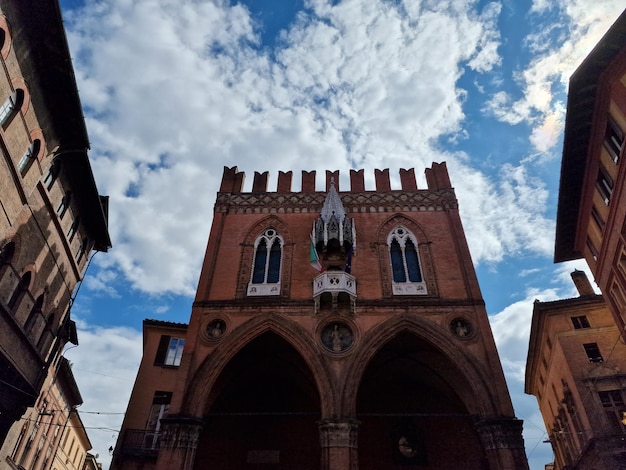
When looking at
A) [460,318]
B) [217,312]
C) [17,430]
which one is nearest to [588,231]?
[460,318]

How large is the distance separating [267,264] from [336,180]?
6.34 meters

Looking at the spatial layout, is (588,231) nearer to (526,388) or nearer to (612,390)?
(612,390)

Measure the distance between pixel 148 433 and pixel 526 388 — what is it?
99.8 ft

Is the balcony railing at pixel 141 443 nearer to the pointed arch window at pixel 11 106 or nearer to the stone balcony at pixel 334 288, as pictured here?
the stone balcony at pixel 334 288

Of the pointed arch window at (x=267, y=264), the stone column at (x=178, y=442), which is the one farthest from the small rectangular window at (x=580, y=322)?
the stone column at (x=178, y=442)

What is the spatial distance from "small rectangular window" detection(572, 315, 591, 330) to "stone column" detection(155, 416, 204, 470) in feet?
71.0

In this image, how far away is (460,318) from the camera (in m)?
17.6

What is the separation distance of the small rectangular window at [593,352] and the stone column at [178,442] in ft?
69.0

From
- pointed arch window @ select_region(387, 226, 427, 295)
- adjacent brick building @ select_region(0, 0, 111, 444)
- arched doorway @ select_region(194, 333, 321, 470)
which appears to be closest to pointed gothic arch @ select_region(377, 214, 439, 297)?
pointed arch window @ select_region(387, 226, 427, 295)

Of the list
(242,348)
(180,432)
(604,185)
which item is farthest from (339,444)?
(604,185)

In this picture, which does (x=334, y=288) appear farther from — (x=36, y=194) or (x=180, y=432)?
(x=36, y=194)

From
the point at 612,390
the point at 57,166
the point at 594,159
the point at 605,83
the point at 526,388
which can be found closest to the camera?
the point at 605,83

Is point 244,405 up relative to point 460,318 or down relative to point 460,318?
down

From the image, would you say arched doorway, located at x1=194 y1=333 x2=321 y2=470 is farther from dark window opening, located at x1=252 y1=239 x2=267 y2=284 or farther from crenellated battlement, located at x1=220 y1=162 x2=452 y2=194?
crenellated battlement, located at x1=220 y1=162 x2=452 y2=194
